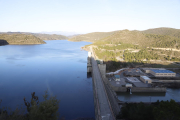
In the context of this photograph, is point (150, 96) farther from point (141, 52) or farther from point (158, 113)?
point (141, 52)

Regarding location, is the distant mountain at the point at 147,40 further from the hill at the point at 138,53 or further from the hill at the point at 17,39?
the hill at the point at 17,39

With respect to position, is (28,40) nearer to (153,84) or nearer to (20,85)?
(20,85)

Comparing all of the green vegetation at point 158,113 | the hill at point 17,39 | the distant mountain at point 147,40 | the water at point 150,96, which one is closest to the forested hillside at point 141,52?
the distant mountain at point 147,40

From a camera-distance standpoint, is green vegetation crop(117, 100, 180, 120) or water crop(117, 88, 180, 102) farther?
water crop(117, 88, 180, 102)

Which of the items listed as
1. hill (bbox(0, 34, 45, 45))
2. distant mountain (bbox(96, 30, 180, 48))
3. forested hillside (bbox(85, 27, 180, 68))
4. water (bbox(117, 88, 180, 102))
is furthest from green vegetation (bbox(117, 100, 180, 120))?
hill (bbox(0, 34, 45, 45))

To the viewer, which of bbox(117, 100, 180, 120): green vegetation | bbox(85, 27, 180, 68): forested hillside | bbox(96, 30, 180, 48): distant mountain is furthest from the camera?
bbox(96, 30, 180, 48): distant mountain

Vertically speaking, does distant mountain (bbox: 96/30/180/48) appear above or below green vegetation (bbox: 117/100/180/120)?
above

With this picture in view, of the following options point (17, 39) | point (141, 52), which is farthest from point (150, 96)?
point (17, 39)

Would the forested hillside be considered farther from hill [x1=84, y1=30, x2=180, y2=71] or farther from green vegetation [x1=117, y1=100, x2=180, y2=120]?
green vegetation [x1=117, y1=100, x2=180, y2=120]

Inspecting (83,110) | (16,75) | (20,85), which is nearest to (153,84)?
(83,110)

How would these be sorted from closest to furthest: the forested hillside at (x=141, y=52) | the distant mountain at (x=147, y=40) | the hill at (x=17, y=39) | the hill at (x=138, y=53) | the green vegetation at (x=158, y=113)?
1. the green vegetation at (x=158, y=113)
2. the hill at (x=138, y=53)
3. the forested hillside at (x=141, y=52)
4. the distant mountain at (x=147, y=40)
5. the hill at (x=17, y=39)

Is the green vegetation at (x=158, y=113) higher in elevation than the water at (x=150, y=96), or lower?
higher

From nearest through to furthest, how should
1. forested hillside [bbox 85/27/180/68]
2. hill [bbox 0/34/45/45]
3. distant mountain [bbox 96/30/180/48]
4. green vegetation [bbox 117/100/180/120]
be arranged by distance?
green vegetation [bbox 117/100/180/120], forested hillside [bbox 85/27/180/68], distant mountain [bbox 96/30/180/48], hill [bbox 0/34/45/45]
